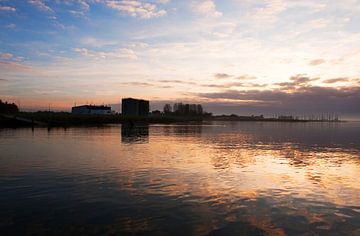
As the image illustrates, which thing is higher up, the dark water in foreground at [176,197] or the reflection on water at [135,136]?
the reflection on water at [135,136]

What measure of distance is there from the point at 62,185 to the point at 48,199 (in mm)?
3292

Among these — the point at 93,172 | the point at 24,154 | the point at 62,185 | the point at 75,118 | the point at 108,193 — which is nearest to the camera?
the point at 108,193

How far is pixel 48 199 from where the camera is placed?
17.2m

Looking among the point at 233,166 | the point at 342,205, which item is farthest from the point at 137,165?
the point at 342,205

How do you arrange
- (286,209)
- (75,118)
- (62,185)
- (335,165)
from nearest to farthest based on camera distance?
(286,209), (62,185), (335,165), (75,118)

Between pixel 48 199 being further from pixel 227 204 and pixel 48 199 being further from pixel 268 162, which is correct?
pixel 268 162

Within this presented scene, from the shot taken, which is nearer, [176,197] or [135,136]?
[176,197]

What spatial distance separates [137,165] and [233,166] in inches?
318

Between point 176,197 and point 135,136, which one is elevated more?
point 135,136

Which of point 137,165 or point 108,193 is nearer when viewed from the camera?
point 108,193

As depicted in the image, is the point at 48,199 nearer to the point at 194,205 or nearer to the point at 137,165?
the point at 194,205

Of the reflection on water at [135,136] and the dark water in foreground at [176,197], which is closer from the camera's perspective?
the dark water in foreground at [176,197]

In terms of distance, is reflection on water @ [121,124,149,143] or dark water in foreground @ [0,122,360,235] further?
reflection on water @ [121,124,149,143]

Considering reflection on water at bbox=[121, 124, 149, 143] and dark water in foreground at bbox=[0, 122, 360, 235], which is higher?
reflection on water at bbox=[121, 124, 149, 143]
